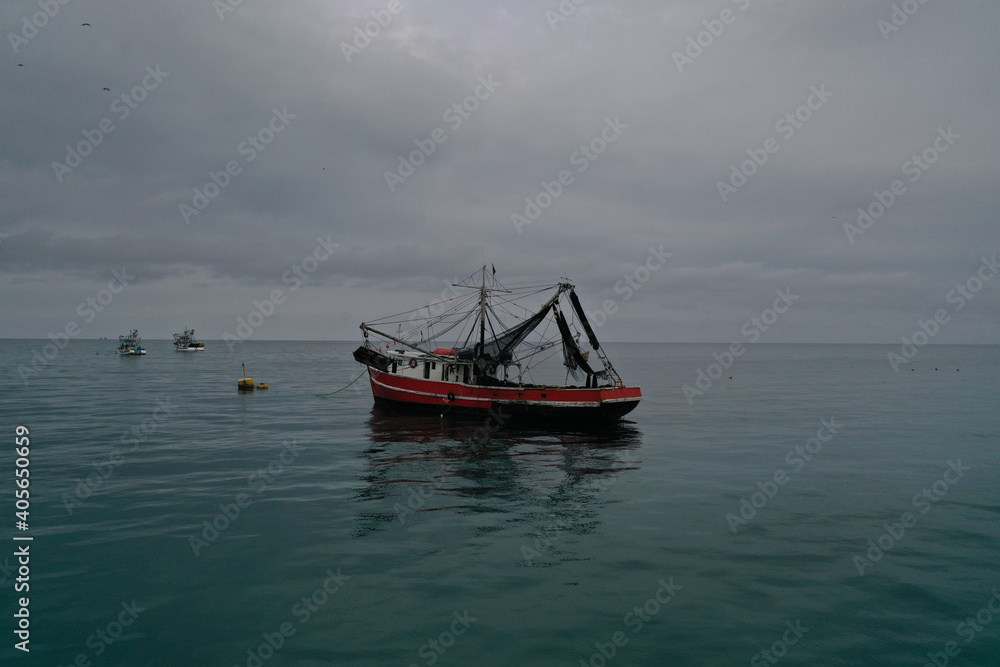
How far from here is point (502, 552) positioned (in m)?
15.9

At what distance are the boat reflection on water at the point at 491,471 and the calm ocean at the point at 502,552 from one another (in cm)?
18

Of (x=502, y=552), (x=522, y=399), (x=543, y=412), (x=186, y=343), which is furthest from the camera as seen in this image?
(x=186, y=343)

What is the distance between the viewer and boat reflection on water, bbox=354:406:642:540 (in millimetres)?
19500

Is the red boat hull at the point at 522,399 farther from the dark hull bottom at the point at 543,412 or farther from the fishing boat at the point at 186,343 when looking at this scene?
the fishing boat at the point at 186,343

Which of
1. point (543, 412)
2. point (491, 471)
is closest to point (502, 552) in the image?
point (491, 471)

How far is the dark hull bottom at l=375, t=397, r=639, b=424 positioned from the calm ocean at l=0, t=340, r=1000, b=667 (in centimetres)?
419

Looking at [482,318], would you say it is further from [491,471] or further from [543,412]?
[491,471]

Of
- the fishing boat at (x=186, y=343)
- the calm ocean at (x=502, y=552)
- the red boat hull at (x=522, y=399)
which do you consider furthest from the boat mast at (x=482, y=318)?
the fishing boat at (x=186, y=343)

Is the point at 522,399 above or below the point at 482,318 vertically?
below

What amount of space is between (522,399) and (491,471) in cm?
1323

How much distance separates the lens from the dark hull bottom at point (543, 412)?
1524 inches

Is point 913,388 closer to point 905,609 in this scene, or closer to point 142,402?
point 905,609

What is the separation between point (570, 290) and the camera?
39938mm

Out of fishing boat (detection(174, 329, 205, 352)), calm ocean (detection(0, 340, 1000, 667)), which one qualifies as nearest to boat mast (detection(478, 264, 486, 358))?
calm ocean (detection(0, 340, 1000, 667))
